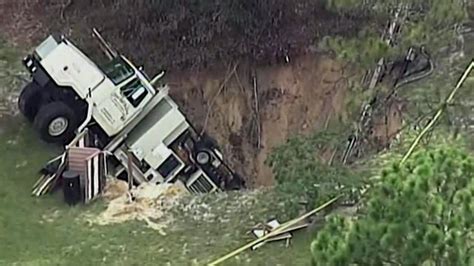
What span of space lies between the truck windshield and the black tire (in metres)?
1.00

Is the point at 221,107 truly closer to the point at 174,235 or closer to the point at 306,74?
the point at 306,74

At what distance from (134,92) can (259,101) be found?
10.4 ft

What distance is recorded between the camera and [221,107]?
16.5m

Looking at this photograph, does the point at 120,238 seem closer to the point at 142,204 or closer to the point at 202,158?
the point at 142,204

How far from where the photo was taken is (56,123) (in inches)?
558

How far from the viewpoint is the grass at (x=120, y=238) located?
443 inches

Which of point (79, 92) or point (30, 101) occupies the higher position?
point (30, 101)

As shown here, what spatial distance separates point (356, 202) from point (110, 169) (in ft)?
13.0

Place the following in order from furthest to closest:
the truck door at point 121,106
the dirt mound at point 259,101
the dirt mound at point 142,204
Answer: the dirt mound at point 259,101, the truck door at point 121,106, the dirt mound at point 142,204

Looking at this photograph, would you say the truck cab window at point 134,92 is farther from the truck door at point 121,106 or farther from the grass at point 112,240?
the grass at point 112,240

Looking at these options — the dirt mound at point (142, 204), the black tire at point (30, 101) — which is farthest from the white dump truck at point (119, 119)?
the dirt mound at point (142, 204)

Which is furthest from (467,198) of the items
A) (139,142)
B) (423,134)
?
(139,142)

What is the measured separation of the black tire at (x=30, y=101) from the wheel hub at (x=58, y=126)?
2.12 ft

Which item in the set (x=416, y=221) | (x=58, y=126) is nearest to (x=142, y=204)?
(x=58, y=126)
